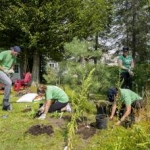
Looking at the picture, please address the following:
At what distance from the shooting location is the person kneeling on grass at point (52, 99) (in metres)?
8.46

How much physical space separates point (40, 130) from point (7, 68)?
2865 millimetres

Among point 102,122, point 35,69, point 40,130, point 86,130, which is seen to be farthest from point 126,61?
point 35,69

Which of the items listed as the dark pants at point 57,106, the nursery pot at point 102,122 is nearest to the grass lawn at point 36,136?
the nursery pot at point 102,122

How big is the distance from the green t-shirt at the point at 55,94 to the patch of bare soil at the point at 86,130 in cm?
121

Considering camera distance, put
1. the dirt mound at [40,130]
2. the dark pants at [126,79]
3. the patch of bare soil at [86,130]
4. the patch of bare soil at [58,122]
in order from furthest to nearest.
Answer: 1. the dark pants at [126,79]
2. the patch of bare soil at [58,122]
3. the dirt mound at [40,130]
4. the patch of bare soil at [86,130]

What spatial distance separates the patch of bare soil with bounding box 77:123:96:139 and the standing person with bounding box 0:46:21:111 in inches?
106

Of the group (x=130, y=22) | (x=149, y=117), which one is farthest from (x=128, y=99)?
(x=130, y=22)

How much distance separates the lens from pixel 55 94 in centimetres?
898

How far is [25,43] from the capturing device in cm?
2439

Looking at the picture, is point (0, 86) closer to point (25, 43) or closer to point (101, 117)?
point (25, 43)

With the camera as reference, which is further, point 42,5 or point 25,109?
point 42,5

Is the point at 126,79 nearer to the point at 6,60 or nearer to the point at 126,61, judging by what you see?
the point at 126,61

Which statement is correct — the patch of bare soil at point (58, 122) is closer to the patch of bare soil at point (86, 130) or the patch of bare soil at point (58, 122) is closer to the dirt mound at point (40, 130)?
the dirt mound at point (40, 130)

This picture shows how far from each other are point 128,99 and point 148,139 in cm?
411
